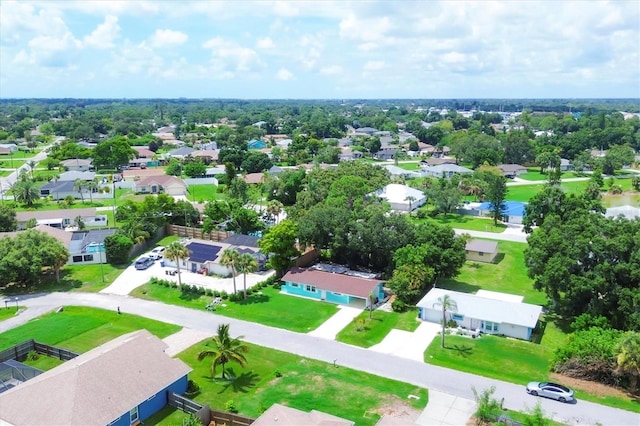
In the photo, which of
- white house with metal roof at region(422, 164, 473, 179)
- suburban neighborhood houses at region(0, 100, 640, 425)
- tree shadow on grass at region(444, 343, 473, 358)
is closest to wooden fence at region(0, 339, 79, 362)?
suburban neighborhood houses at region(0, 100, 640, 425)

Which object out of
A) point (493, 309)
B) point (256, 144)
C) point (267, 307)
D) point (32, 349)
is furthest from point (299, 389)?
point (256, 144)

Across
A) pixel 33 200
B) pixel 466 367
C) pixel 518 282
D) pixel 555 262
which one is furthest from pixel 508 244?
pixel 33 200

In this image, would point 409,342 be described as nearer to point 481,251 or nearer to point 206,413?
point 206,413

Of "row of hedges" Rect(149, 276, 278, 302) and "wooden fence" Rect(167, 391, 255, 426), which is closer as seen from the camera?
"wooden fence" Rect(167, 391, 255, 426)

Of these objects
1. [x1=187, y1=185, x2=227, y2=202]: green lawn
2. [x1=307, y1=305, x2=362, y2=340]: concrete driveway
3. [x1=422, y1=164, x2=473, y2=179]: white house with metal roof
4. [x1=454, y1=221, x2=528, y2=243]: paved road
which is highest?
[x1=422, y1=164, x2=473, y2=179]: white house with metal roof

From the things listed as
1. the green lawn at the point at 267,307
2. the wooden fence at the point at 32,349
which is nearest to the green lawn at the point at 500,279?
the green lawn at the point at 267,307

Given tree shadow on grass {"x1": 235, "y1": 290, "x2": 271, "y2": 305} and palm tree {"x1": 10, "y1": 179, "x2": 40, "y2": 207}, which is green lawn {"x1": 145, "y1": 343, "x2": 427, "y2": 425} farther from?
palm tree {"x1": 10, "y1": 179, "x2": 40, "y2": 207}

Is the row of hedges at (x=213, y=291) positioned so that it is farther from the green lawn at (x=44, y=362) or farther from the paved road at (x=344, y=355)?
the green lawn at (x=44, y=362)
